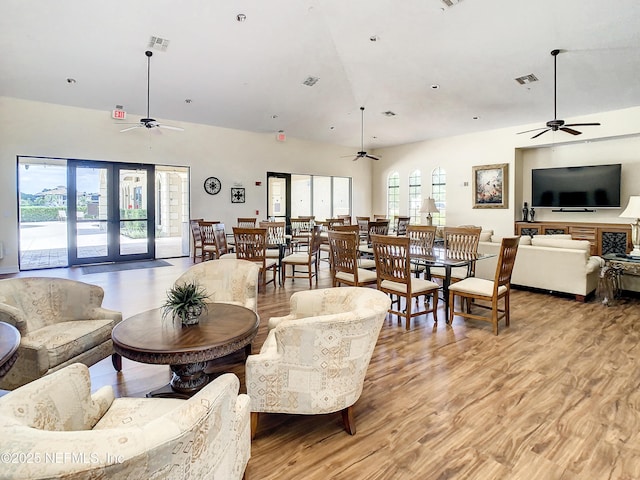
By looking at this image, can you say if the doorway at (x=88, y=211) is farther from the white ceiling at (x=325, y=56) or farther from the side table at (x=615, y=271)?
the side table at (x=615, y=271)

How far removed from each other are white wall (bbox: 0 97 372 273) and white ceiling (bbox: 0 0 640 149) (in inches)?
15.0

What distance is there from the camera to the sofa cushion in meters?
2.35

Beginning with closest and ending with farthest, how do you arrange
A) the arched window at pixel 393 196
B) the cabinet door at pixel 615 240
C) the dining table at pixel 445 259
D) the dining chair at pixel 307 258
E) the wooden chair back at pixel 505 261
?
the wooden chair back at pixel 505 261
the dining table at pixel 445 259
the dining chair at pixel 307 258
the cabinet door at pixel 615 240
the arched window at pixel 393 196

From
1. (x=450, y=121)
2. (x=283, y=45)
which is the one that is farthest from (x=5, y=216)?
(x=450, y=121)

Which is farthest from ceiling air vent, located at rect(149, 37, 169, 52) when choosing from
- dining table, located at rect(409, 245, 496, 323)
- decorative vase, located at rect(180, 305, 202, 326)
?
decorative vase, located at rect(180, 305, 202, 326)

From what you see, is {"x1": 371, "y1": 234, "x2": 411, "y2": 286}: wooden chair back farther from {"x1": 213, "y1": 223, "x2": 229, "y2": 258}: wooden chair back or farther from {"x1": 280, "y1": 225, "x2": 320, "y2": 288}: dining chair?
{"x1": 213, "y1": 223, "x2": 229, "y2": 258}: wooden chair back

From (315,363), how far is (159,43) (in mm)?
5800

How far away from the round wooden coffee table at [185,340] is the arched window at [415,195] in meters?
9.85

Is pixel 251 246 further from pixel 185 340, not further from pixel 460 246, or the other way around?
pixel 185 340

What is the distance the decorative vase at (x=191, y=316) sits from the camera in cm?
230

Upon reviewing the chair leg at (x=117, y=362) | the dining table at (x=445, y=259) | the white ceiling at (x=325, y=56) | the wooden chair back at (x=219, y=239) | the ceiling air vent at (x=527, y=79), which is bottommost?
the chair leg at (x=117, y=362)

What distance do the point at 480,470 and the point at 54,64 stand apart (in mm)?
7906

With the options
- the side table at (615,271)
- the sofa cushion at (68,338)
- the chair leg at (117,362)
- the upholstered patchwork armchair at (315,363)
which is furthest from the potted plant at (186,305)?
the side table at (615,271)

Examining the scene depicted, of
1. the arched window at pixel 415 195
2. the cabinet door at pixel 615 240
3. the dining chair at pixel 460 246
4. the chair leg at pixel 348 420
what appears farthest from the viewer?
the arched window at pixel 415 195
